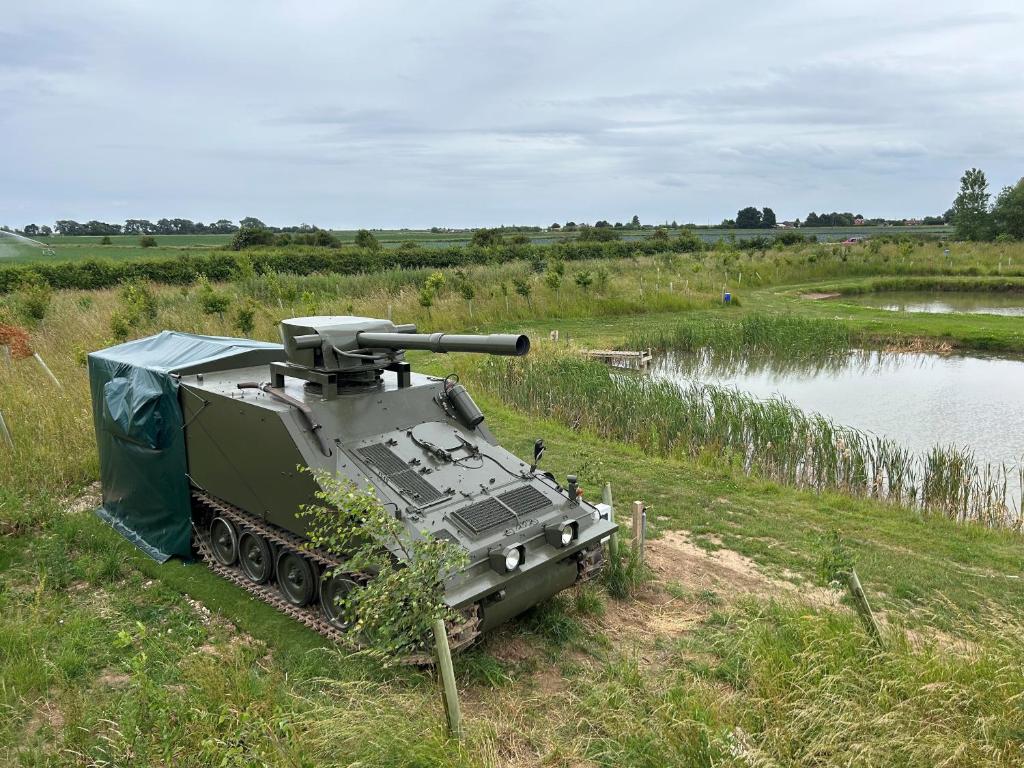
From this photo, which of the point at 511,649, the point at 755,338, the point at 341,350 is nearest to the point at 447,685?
the point at 511,649

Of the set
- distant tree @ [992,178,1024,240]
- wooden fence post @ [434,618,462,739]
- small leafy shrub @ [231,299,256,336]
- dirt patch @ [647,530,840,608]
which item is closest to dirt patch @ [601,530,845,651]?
dirt patch @ [647,530,840,608]

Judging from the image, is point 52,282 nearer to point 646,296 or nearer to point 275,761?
point 646,296

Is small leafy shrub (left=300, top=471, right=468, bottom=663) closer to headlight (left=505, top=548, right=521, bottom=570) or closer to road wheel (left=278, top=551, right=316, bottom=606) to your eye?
headlight (left=505, top=548, right=521, bottom=570)

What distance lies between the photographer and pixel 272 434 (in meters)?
6.03

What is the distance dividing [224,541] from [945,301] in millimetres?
32493

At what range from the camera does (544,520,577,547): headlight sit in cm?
575

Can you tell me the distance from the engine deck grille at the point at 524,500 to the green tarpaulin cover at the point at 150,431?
3369 millimetres

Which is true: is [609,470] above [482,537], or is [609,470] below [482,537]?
below

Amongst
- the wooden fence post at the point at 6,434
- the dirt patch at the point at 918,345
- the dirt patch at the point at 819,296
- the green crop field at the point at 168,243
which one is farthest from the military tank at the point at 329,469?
the dirt patch at the point at 819,296

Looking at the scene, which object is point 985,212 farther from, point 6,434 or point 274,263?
point 6,434

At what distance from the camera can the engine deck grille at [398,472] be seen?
5.76 m

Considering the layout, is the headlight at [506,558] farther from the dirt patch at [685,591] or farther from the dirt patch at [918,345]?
the dirt patch at [918,345]

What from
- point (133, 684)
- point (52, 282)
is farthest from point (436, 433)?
point (52, 282)

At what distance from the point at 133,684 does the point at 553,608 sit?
3.20 metres
